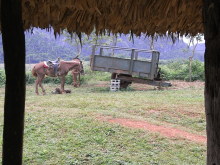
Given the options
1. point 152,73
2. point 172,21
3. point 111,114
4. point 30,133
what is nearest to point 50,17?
point 172,21

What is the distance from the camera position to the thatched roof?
2.01 meters

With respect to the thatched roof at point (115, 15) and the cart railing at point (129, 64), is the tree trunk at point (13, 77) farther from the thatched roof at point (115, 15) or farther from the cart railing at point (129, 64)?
the cart railing at point (129, 64)

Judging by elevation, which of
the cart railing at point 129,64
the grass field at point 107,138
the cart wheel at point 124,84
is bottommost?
the grass field at point 107,138

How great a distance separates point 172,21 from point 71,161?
210 centimetres

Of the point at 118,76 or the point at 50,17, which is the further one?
the point at 118,76

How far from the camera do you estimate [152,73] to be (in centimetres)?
1077

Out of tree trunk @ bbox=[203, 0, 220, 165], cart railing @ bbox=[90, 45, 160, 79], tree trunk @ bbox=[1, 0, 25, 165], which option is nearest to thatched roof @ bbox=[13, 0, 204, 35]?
tree trunk @ bbox=[203, 0, 220, 165]

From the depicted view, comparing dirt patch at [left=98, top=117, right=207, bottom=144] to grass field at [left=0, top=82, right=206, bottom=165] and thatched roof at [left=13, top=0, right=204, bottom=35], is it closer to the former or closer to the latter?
grass field at [left=0, top=82, right=206, bottom=165]

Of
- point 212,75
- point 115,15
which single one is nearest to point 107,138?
point 115,15

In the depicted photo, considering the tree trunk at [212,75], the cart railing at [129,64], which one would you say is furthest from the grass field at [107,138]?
the cart railing at [129,64]

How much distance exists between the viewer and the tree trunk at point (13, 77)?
1215mm

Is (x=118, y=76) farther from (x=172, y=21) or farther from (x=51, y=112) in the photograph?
(x=172, y=21)

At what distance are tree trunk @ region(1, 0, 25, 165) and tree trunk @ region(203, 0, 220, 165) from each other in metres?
0.94

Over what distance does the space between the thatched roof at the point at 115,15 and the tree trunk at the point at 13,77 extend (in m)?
0.73
